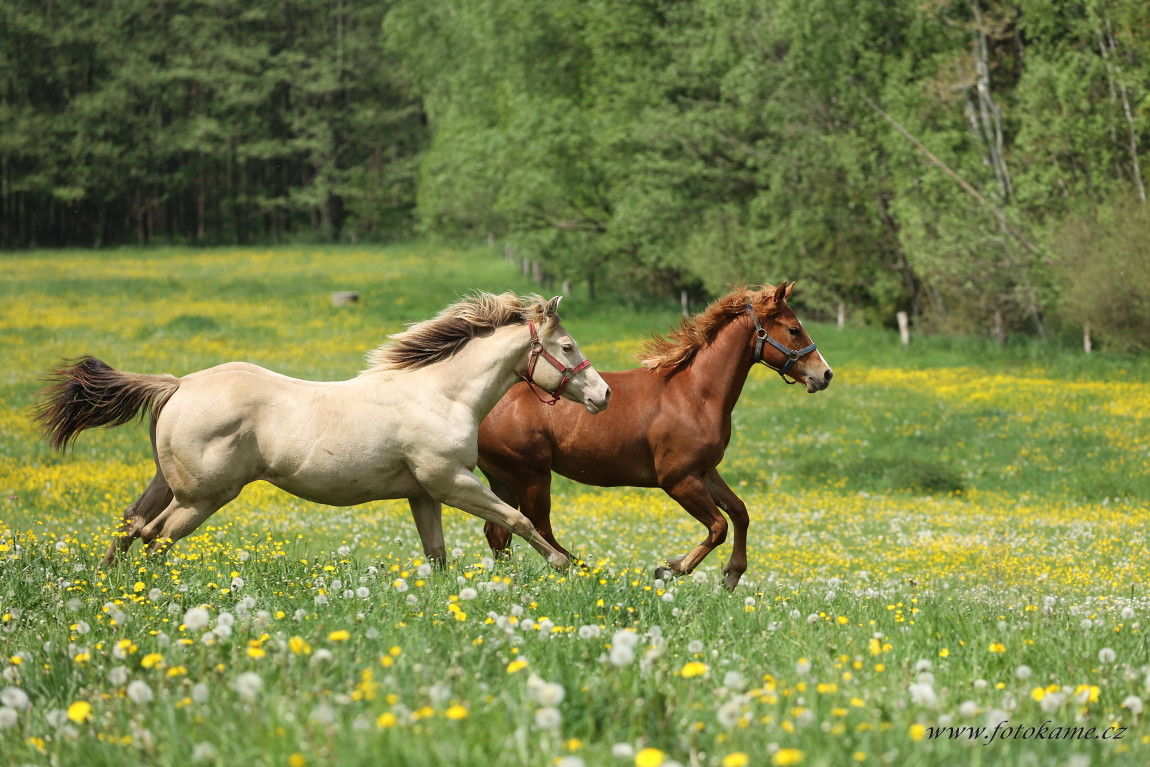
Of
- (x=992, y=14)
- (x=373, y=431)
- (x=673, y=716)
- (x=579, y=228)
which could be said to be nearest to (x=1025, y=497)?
(x=373, y=431)

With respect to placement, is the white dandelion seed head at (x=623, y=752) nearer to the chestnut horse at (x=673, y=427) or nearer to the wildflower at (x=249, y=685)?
the wildflower at (x=249, y=685)

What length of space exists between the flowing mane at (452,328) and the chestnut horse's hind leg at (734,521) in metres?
2.25

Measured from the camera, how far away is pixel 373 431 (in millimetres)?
8203

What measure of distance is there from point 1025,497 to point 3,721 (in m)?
17.3

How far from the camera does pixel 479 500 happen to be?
8.23 m

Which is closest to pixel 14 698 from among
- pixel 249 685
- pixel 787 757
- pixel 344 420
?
pixel 249 685

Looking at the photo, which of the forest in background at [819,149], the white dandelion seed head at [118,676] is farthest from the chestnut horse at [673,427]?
the forest in background at [819,149]

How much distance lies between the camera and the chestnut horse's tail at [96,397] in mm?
8422

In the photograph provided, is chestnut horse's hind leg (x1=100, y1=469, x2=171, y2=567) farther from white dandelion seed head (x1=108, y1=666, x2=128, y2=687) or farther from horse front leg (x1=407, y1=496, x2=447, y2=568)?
white dandelion seed head (x1=108, y1=666, x2=128, y2=687)

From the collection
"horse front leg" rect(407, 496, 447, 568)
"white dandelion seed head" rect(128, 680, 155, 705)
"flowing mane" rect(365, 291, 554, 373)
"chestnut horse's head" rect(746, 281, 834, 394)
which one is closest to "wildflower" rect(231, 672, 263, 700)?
"white dandelion seed head" rect(128, 680, 155, 705)

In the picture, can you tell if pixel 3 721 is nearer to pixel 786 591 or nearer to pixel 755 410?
pixel 786 591

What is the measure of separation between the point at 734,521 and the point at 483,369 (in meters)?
2.69

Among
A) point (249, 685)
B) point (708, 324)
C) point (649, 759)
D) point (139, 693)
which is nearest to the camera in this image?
point (649, 759)

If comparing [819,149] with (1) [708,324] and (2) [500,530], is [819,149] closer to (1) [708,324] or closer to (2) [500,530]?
(1) [708,324]
